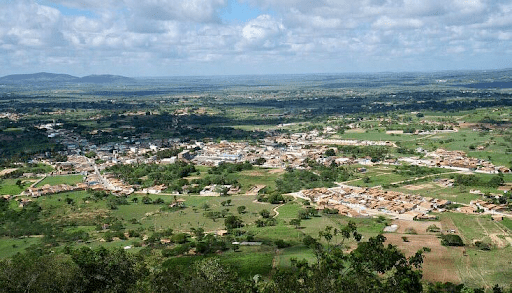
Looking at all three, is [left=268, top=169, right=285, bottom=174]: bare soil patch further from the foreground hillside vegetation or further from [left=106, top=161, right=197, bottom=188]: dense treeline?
[left=106, top=161, right=197, bottom=188]: dense treeline

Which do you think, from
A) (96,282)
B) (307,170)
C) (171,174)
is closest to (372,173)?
(307,170)

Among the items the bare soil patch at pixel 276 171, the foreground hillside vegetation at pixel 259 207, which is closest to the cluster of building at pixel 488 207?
the foreground hillside vegetation at pixel 259 207

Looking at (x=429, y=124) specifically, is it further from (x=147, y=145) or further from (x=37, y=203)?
(x=37, y=203)

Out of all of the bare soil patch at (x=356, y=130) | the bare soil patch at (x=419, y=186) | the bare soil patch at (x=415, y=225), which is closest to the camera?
the bare soil patch at (x=415, y=225)

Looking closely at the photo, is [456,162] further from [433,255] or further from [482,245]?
[433,255]

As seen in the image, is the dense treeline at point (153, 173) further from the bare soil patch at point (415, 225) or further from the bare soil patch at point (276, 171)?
the bare soil patch at point (415, 225)

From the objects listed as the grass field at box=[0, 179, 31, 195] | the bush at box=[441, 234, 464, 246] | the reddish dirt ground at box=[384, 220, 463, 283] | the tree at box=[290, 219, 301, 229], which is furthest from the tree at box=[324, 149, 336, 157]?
the grass field at box=[0, 179, 31, 195]

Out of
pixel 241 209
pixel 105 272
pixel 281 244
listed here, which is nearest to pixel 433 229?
pixel 281 244

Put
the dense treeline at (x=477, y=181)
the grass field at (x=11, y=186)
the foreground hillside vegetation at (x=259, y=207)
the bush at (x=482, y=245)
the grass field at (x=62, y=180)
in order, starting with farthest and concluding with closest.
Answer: the grass field at (x=62, y=180) → the grass field at (x=11, y=186) → the dense treeline at (x=477, y=181) → the bush at (x=482, y=245) → the foreground hillside vegetation at (x=259, y=207)
